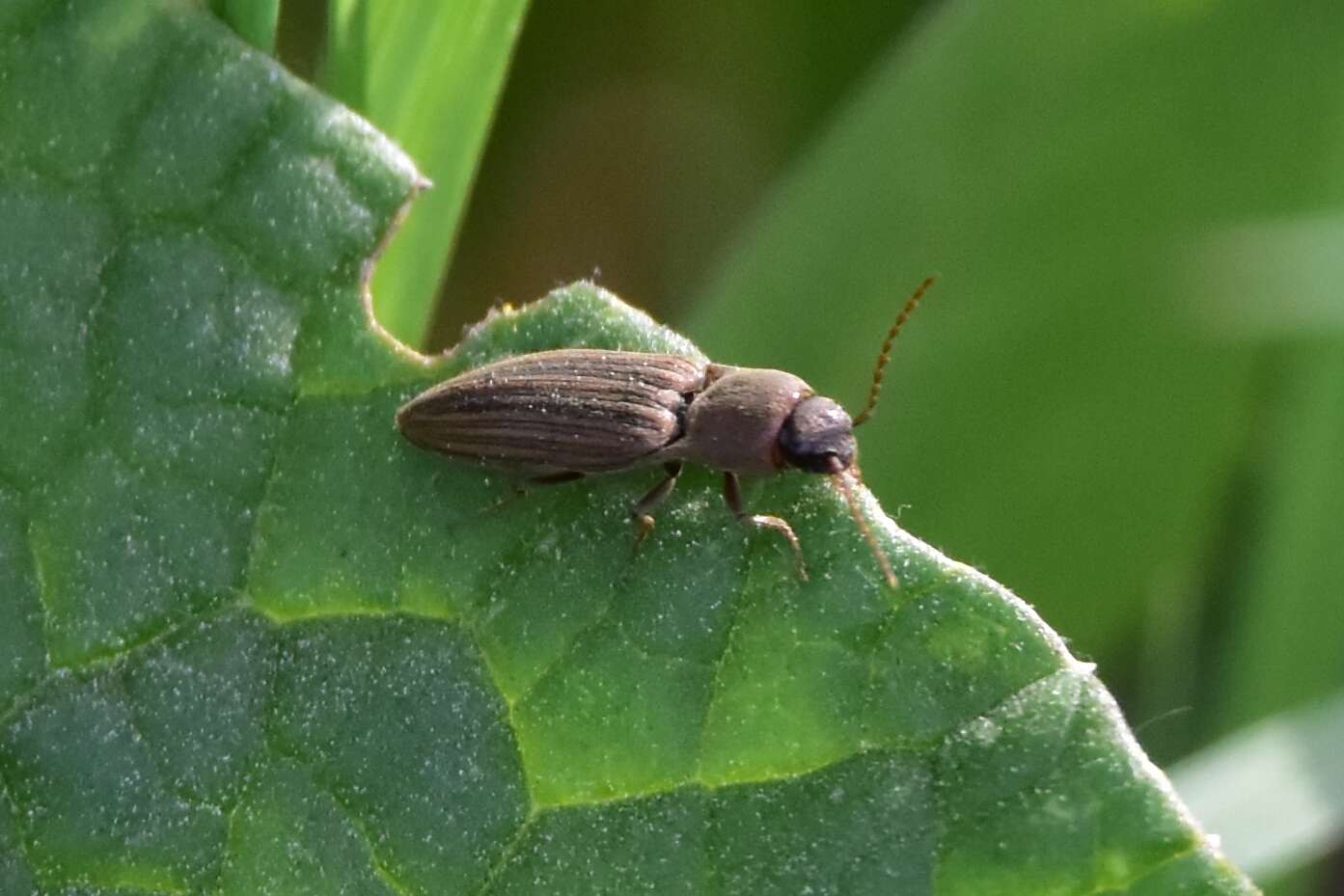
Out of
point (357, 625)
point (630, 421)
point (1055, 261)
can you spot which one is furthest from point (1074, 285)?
point (357, 625)

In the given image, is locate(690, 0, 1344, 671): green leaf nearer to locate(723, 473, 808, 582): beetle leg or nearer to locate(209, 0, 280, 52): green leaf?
locate(723, 473, 808, 582): beetle leg

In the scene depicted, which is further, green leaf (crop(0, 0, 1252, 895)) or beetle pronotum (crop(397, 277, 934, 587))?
beetle pronotum (crop(397, 277, 934, 587))

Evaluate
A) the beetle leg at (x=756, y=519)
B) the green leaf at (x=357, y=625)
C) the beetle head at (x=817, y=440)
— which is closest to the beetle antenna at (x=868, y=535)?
the green leaf at (x=357, y=625)

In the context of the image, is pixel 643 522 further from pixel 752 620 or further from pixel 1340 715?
pixel 1340 715

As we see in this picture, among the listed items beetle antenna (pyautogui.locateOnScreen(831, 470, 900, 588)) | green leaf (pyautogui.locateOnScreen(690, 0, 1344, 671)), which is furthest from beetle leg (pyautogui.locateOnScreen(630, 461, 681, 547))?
green leaf (pyautogui.locateOnScreen(690, 0, 1344, 671))

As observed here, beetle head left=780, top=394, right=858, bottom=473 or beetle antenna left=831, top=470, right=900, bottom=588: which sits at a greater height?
beetle antenna left=831, top=470, right=900, bottom=588

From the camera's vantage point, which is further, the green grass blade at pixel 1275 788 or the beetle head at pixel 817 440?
the green grass blade at pixel 1275 788

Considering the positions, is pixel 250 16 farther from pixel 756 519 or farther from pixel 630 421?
pixel 756 519

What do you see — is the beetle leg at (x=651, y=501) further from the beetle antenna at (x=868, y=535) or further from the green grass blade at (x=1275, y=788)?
the green grass blade at (x=1275, y=788)
